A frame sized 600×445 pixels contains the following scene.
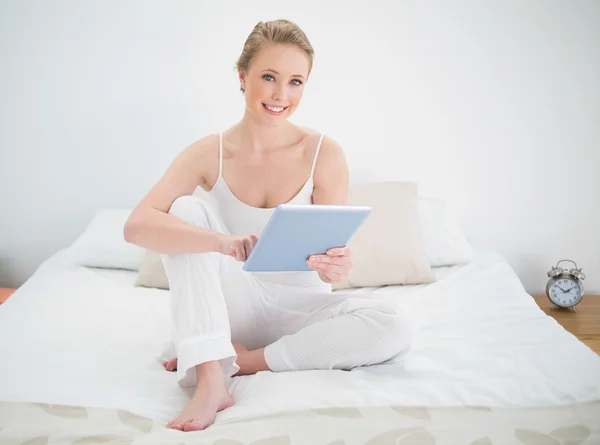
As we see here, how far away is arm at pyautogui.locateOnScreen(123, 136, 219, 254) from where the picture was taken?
5.02 ft

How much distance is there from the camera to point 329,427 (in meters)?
1.26

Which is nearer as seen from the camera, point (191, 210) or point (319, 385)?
point (319, 385)

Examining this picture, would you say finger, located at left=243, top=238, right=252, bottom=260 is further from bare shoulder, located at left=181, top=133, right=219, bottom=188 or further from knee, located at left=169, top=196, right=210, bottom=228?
bare shoulder, located at left=181, top=133, right=219, bottom=188

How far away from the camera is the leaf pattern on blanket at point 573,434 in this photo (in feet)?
4.08

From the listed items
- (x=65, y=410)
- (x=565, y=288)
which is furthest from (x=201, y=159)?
(x=565, y=288)

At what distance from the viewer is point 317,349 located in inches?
61.5

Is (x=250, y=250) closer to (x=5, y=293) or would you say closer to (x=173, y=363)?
(x=173, y=363)

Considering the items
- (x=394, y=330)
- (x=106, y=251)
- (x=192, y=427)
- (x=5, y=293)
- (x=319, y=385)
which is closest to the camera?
(x=192, y=427)

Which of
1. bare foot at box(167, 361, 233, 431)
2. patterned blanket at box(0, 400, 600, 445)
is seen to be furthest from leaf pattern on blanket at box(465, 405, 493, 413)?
bare foot at box(167, 361, 233, 431)

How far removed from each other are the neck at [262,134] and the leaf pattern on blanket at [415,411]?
83cm

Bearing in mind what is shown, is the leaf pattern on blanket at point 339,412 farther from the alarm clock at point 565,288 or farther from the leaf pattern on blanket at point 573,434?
the alarm clock at point 565,288

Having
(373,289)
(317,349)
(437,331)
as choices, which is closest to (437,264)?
(373,289)

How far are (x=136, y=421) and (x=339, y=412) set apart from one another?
15.8 inches

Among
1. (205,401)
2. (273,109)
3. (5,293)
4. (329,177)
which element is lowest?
(5,293)
